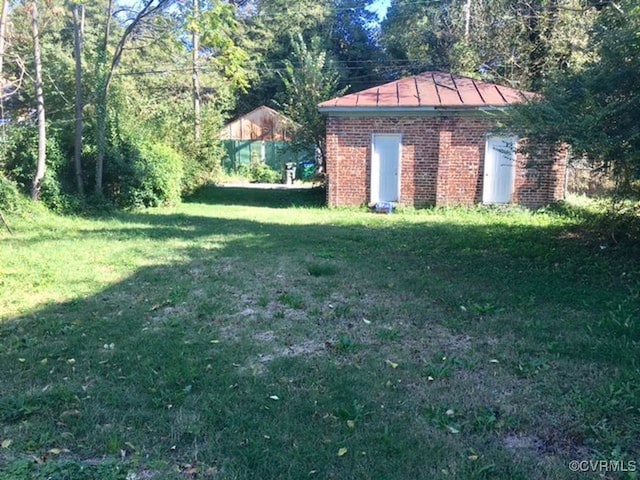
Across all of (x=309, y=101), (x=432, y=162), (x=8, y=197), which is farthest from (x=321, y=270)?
(x=309, y=101)

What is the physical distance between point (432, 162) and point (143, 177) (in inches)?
286

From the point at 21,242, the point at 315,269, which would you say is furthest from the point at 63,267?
the point at 315,269

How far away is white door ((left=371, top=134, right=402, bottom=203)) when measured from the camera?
13727 millimetres

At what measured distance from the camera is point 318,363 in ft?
12.8

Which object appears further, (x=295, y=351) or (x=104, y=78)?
(x=104, y=78)

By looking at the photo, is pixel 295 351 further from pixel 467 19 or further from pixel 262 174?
pixel 262 174

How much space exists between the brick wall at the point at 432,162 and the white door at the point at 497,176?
0.44 ft

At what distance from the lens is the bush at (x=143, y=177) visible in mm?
13117

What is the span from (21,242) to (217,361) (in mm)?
6257

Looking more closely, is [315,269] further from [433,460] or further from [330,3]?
[330,3]

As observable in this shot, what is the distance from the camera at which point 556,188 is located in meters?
13.3

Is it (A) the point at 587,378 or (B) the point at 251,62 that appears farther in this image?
(B) the point at 251,62

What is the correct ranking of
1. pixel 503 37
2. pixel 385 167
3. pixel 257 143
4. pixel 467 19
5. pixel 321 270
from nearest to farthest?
pixel 321 270
pixel 385 167
pixel 503 37
pixel 467 19
pixel 257 143
